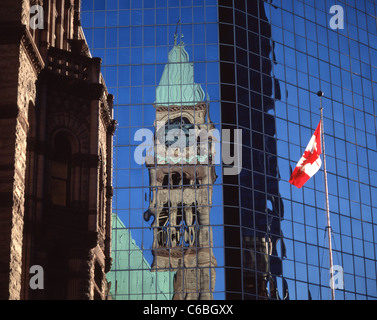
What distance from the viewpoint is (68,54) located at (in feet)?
121

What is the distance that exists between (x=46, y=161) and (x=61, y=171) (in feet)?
3.52

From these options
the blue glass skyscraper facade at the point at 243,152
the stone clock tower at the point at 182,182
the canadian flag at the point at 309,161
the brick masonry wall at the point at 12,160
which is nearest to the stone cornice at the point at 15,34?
the brick masonry wall at the point at 12,160

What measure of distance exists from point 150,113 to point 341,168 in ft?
64.1

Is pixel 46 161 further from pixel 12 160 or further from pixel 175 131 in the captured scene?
pixel 175 131

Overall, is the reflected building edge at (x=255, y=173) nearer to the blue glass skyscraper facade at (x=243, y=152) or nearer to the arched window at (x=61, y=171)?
the blue glass skyscraper facade at (x=243, y=152)

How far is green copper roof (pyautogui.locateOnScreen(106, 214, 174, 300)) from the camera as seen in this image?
81.9 meters

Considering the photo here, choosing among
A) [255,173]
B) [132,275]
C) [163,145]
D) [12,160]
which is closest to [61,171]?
[12,160]

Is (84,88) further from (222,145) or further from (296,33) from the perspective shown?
(296,33)

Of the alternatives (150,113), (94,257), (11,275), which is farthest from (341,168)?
(11,275)

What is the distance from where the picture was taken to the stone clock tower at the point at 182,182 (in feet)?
270

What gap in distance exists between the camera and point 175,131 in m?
86.5
